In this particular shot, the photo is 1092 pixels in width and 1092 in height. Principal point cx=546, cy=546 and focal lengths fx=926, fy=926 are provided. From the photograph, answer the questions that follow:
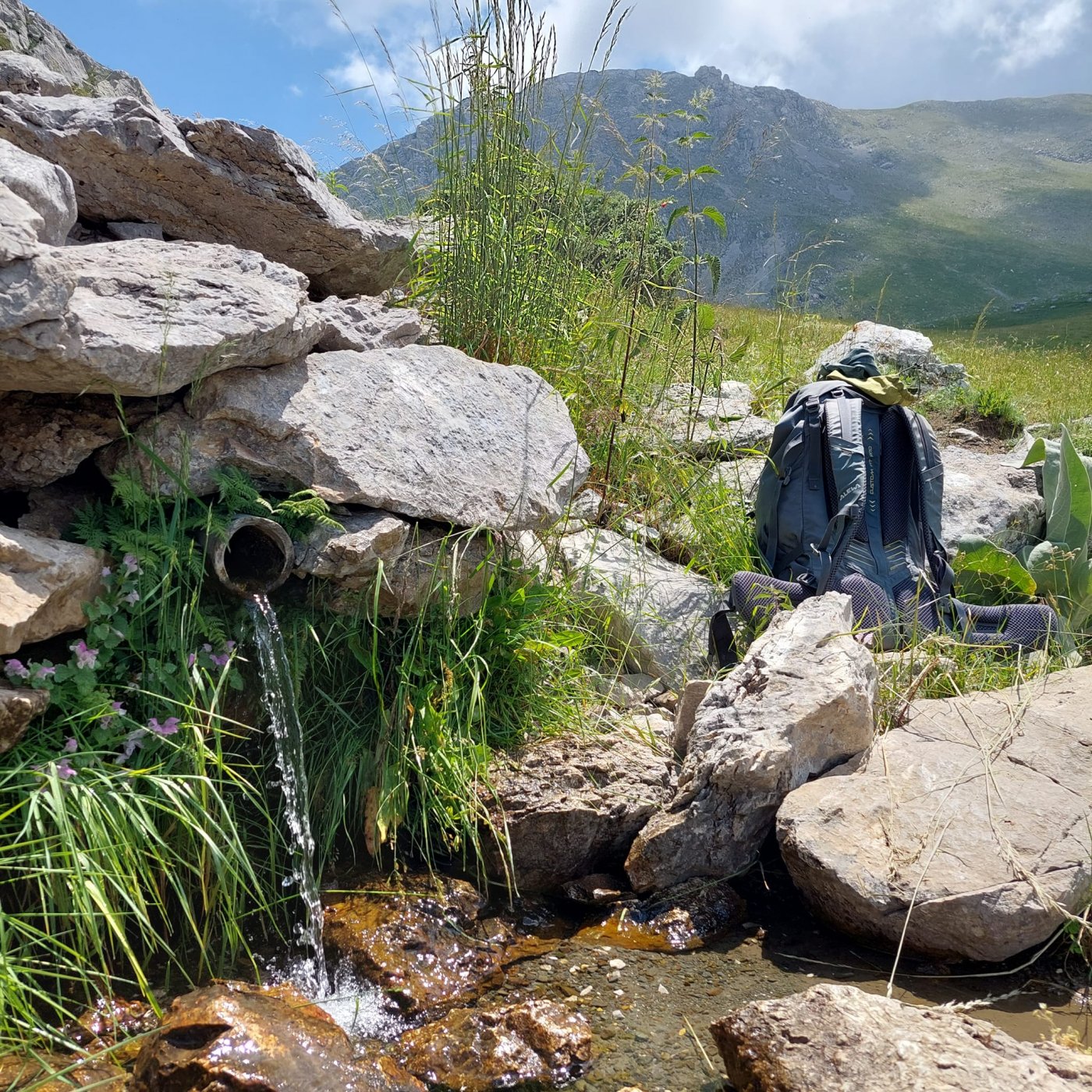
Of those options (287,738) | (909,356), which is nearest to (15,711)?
(287,738)

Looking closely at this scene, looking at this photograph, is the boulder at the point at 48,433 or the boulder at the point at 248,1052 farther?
the boulder at the point at 48,433

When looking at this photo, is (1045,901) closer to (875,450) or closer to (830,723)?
(830,723)

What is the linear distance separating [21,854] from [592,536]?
2867 millimetres

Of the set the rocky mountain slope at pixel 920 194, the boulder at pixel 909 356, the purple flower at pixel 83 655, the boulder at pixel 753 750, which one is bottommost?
the boulder at pixel 753 750

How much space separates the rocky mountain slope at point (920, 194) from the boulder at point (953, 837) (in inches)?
1818

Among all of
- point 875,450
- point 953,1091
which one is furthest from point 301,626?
point 875,450

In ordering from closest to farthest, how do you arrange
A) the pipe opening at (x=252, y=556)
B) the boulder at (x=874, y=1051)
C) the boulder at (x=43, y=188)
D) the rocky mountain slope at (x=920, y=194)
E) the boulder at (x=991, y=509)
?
the boulder at (x=874, y=1051), the boulder at (x=43, y=188), the pipe opening at (x=252, y=556), the boulder at (x=991, y=509), the rocky mountain slope at (x=920, y=194)

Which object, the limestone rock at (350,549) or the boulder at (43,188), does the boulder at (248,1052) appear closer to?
the limestone rock at (350,549)

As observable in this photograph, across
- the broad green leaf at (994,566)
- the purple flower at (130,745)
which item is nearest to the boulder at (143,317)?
the purple flower at (130,745)

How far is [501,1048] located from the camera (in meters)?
2.50

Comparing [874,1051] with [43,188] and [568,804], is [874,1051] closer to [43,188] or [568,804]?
[568,804]

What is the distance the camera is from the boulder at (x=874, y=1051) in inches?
80.6

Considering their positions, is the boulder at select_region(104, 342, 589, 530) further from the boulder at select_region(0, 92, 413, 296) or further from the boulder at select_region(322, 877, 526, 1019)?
the boulder at select_region(322, 877, 526, 1019)

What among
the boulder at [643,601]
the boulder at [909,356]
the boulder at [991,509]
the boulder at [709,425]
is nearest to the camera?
the boulder at [643,601]
